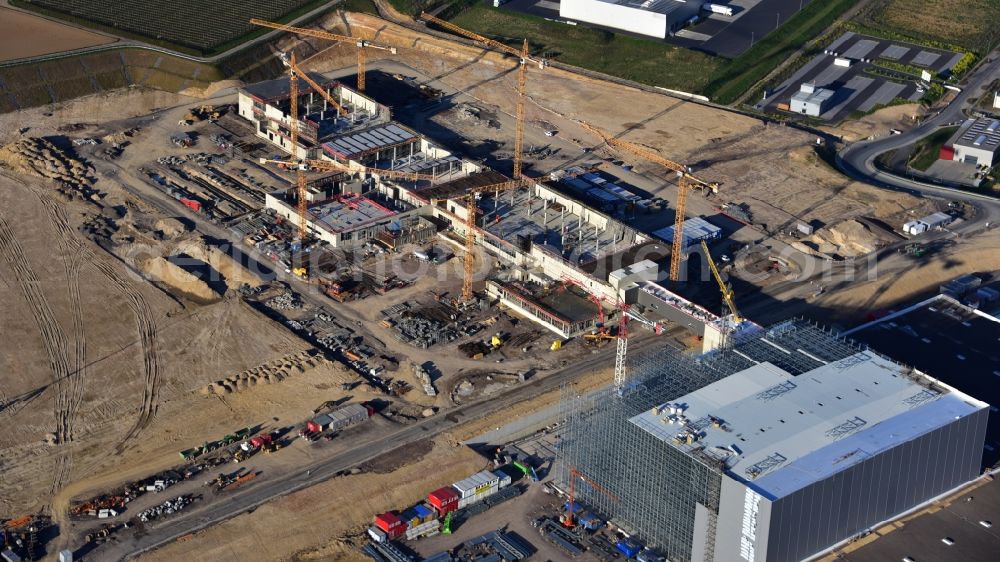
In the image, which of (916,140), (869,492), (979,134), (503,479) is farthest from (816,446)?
(979,134)

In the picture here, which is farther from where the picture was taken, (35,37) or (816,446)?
(35,37)

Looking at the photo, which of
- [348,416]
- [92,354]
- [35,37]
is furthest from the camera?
[35,37]

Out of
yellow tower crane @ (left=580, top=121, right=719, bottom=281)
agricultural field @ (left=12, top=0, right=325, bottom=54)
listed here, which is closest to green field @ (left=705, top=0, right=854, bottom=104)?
yellow tower crane @ (left=580, top=121, right=719, bottom=281)

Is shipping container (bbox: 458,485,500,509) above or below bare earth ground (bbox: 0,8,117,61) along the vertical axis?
below

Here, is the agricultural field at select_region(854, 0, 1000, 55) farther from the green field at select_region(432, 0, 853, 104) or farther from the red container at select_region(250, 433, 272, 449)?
the red container at select_region(250, 433, 272, 449)

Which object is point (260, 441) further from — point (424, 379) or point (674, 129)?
point (674, 129)

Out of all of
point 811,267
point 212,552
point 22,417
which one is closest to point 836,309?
point 811,267

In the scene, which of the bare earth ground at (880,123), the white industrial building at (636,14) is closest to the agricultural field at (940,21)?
the bare earth ground at (880,123)
